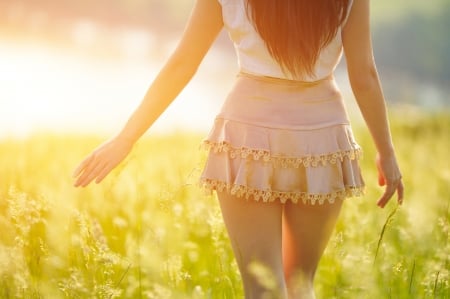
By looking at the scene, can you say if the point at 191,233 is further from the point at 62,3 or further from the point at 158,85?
the point at 62,3

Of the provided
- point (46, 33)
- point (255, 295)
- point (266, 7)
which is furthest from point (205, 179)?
point (46, 33)

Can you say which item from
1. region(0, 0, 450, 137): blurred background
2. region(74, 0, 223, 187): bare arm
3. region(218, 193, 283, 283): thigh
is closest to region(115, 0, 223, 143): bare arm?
region(74, 0, 223, 187): bare arm

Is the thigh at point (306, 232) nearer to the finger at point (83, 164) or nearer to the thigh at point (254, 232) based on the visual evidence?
the thigh at point (254, 232)

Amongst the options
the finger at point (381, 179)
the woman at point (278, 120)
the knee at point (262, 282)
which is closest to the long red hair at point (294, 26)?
the woman at point (278, 120)

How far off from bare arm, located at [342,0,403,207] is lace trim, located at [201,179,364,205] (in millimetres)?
238

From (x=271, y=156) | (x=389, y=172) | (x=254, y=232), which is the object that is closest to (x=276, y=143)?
(x=271, y=156)

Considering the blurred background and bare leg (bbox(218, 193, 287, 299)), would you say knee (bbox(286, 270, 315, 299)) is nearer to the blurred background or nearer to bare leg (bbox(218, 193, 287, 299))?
bare leg (bbox(218, 193, 287, 299))

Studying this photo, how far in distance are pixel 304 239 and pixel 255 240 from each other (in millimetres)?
223

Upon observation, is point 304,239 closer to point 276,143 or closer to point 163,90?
point 276,143

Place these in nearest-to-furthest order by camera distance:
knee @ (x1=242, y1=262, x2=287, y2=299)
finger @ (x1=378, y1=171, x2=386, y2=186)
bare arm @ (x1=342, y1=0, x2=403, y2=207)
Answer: knee @ (x1=242, y1=262, x2=287, y2=299)
bare arm @ (x1=342, y1=0, x2=403, y2=207)
finger @ (x1=378, y1=171, x2=386, y2=186)

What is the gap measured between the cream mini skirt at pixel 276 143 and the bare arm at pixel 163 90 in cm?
20

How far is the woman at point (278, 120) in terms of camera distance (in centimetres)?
255

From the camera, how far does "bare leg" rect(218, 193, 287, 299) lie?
2562 millimetres

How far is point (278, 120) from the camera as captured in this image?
2547mm
